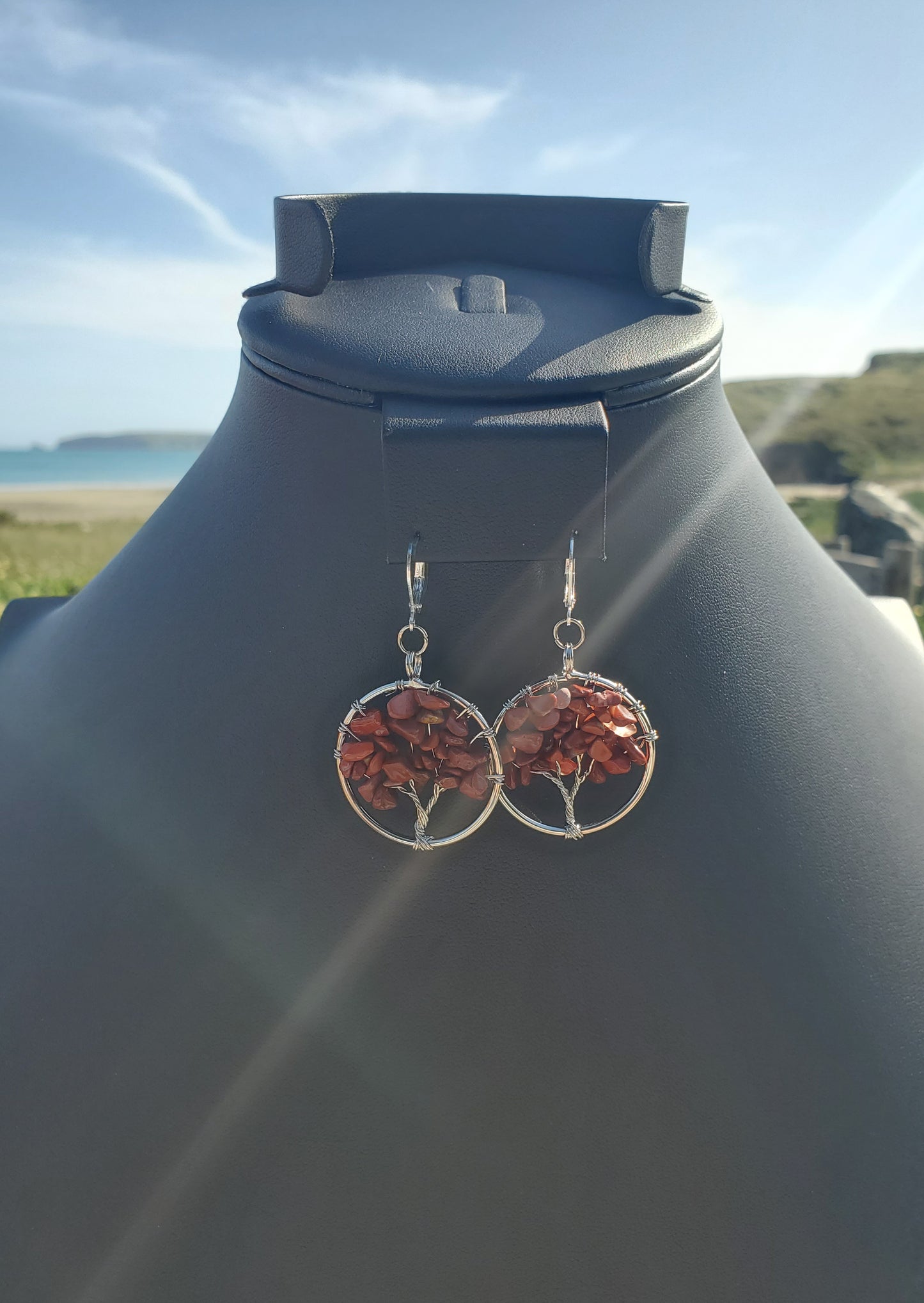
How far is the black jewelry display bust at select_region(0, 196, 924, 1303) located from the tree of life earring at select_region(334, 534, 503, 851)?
3cm

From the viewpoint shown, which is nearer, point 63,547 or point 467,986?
point 467,986

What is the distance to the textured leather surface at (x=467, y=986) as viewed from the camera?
0.82 m

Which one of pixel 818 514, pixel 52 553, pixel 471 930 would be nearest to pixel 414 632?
pixel 471 930

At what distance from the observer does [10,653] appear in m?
1.32

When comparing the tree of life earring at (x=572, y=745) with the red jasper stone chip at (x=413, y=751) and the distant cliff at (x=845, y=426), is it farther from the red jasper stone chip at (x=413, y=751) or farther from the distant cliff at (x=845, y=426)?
the distant cliff at (x=845, y=426)

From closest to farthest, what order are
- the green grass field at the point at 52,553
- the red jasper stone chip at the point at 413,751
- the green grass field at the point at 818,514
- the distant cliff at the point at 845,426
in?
the red jasper stone chip at the point at 413,751
the green grass field at the point at 52,553
the green grass field at the point at 818,514
the distant cliff at the point at 845,426

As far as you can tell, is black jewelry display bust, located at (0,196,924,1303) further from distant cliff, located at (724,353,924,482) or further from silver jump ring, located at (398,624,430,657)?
distant cliff, located at (724,353,924,482)

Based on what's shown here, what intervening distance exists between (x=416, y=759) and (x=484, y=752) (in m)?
0.06

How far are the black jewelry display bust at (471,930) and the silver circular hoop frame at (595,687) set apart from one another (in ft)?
0.07

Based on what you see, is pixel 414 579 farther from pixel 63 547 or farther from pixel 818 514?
pixel 818 514

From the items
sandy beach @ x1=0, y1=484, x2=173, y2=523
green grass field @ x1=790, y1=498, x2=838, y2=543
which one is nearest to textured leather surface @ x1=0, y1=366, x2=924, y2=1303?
green grass field @ x1=790, y1=498, x2=838, y2=543

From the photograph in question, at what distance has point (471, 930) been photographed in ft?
2.72

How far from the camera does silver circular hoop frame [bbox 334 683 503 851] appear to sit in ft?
2.70

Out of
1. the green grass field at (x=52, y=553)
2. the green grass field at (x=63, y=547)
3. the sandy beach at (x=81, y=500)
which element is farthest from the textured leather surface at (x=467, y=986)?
the sandy beach at (x=81, y=500)
